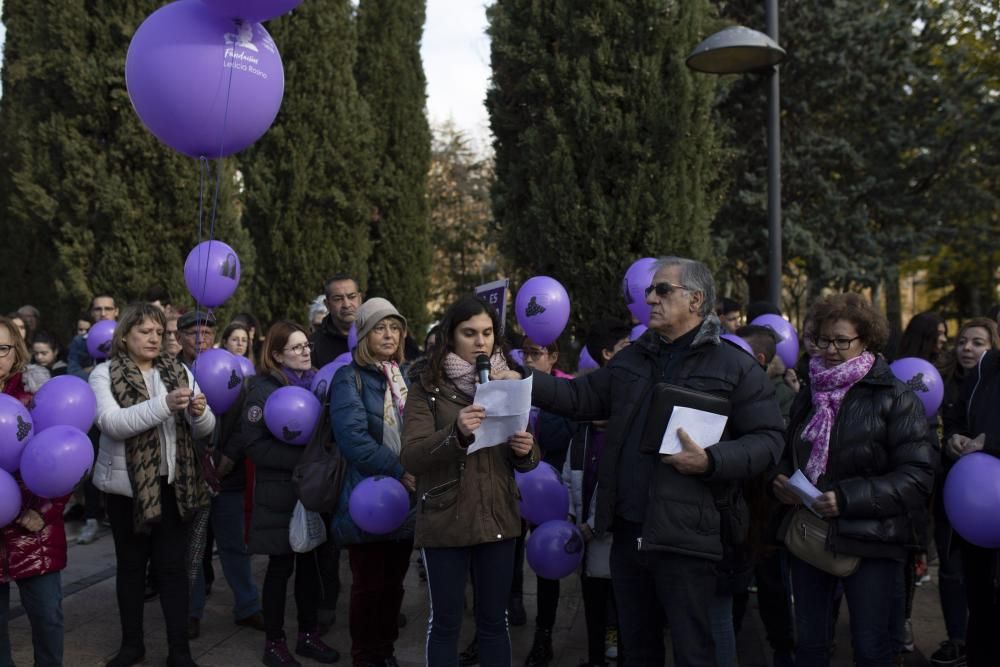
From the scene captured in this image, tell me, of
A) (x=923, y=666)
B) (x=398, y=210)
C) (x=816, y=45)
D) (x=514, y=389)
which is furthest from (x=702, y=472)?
(x=398, y=210)

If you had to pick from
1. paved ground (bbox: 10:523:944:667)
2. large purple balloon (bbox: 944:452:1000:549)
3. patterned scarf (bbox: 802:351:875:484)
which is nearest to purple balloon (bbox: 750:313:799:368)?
paved ground (bbox: 10:523:944:667)

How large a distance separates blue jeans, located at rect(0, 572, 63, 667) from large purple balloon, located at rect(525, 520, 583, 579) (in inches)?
87.1

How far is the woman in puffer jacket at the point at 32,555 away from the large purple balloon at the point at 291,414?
3.40 feet

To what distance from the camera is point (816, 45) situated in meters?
12.9

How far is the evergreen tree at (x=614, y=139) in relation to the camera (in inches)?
349

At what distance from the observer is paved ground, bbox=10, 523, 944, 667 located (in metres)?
4.66

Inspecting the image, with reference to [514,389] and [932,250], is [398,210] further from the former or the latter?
[514,389]

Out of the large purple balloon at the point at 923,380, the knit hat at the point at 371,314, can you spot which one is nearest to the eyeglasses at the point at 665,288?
the knit hat at the point at 371,314

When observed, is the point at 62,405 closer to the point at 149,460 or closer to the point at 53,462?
the point at 53,462

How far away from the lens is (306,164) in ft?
49.2

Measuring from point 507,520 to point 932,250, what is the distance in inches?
555

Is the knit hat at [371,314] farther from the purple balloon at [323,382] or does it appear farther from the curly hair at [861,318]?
the curly hair at [861,318]

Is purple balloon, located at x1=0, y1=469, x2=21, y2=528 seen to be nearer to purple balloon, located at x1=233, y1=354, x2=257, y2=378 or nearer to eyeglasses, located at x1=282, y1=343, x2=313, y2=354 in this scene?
eyeglasses, located at x1=282, y1=343, x2=313, y2=354

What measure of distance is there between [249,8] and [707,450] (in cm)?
305
